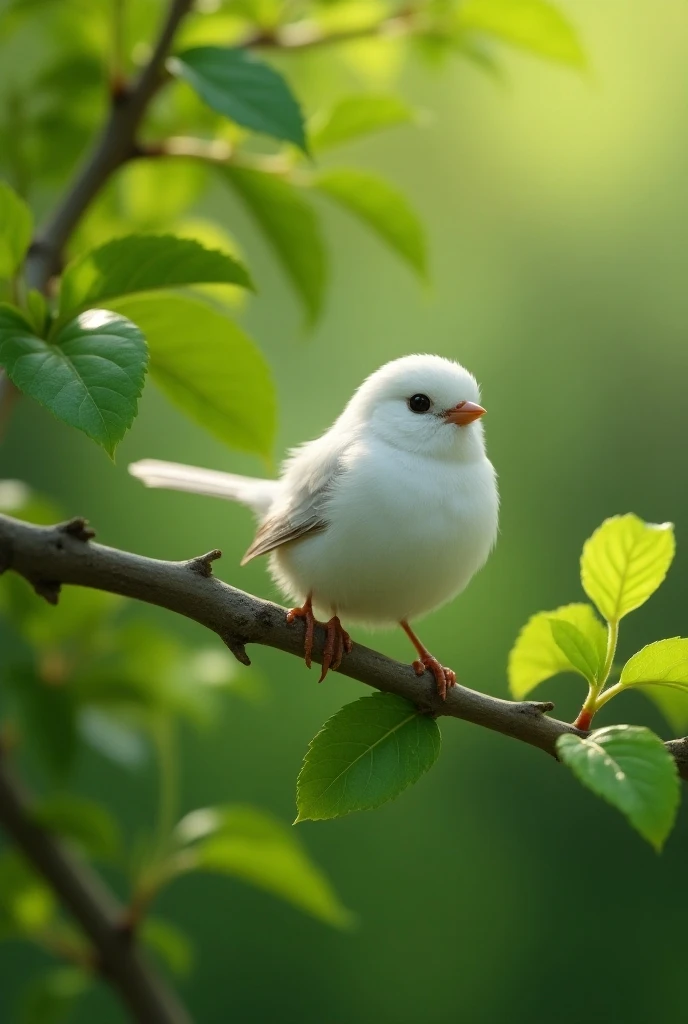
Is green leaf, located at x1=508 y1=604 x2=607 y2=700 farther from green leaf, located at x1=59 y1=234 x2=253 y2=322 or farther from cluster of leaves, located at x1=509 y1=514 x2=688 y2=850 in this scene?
green leaf, located at x1=59 y1=234 x2=253 y2=322

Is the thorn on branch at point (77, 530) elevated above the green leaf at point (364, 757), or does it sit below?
above

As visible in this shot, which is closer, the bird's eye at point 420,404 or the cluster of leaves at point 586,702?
the cluster of leaves at point 586,702

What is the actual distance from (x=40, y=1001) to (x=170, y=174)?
110 centimetres

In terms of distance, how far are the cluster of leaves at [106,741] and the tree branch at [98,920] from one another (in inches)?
1.0

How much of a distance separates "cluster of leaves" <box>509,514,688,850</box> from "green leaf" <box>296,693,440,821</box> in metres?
0.11

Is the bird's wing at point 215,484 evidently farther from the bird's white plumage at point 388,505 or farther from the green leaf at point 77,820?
the green leaf at point 77,820

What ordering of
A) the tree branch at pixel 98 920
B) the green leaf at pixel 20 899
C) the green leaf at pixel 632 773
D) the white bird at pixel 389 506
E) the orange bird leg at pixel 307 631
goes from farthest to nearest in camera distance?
1. the green leaf at pixel 20 899
2. the tree branch at pixel 98 920
3. the white bird at pixel 389 506
4. the orange bird leg at pixel 307 631
5. the green leaf at pixel 632 773

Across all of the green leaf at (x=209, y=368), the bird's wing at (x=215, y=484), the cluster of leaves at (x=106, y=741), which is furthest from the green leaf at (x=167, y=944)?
the green leaf at (x=209, y=368)

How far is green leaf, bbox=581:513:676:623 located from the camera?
735 millimetres

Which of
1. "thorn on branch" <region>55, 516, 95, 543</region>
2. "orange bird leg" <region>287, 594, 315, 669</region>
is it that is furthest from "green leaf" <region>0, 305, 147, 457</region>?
"orange bird leg" <region>287, 594, 315, 669</region>

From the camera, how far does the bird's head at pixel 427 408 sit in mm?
1213

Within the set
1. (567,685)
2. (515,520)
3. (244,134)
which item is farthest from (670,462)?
(244,134)

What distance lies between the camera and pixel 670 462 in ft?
9.43

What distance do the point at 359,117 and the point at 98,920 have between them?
3.09 ft
